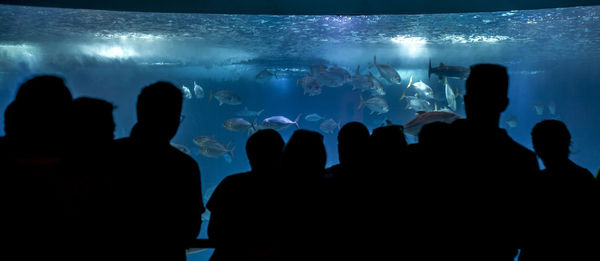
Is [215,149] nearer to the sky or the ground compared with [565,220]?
nearer to the ground

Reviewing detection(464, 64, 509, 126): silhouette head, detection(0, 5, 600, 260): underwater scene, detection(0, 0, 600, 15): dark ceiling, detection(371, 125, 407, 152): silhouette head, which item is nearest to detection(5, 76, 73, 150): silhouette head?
Answer: detection(371, 125, 407, 152): silhouette head

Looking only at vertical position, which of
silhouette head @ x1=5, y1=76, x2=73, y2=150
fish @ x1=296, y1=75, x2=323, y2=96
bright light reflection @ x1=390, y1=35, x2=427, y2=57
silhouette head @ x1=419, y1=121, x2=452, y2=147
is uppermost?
bright light reflection @ x1=390, y1=35, x2=427, y2=57

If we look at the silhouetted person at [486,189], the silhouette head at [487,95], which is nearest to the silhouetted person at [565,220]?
the silhouetted person at [486,189]

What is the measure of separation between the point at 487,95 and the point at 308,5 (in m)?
4.29

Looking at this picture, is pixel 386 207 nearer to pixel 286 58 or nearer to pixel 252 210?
pixel 252 210

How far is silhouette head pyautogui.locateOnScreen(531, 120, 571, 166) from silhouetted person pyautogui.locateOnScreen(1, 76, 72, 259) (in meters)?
3.04

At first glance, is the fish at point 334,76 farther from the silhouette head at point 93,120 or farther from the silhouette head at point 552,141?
the silhouette head at point 93,120

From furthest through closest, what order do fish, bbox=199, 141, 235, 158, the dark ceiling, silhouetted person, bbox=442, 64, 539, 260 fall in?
fish, bbox=199, 141, 235, 158, the dark ceiling, silhouetted person, bbox=442, 64, 539, 260

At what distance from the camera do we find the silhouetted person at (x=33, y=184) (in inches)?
61.3

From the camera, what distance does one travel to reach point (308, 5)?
5797 mm

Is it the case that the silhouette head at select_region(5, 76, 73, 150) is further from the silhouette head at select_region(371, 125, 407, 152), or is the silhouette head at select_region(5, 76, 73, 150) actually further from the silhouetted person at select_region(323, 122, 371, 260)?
the silhouette head at select_region(371, 125, 407, 152)

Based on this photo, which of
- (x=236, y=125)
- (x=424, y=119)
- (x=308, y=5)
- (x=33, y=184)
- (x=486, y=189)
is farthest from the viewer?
(x=236, y=125)

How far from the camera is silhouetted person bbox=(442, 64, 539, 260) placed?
75.0 inches

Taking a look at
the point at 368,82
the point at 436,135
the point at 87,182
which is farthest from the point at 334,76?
the point at 87,182
